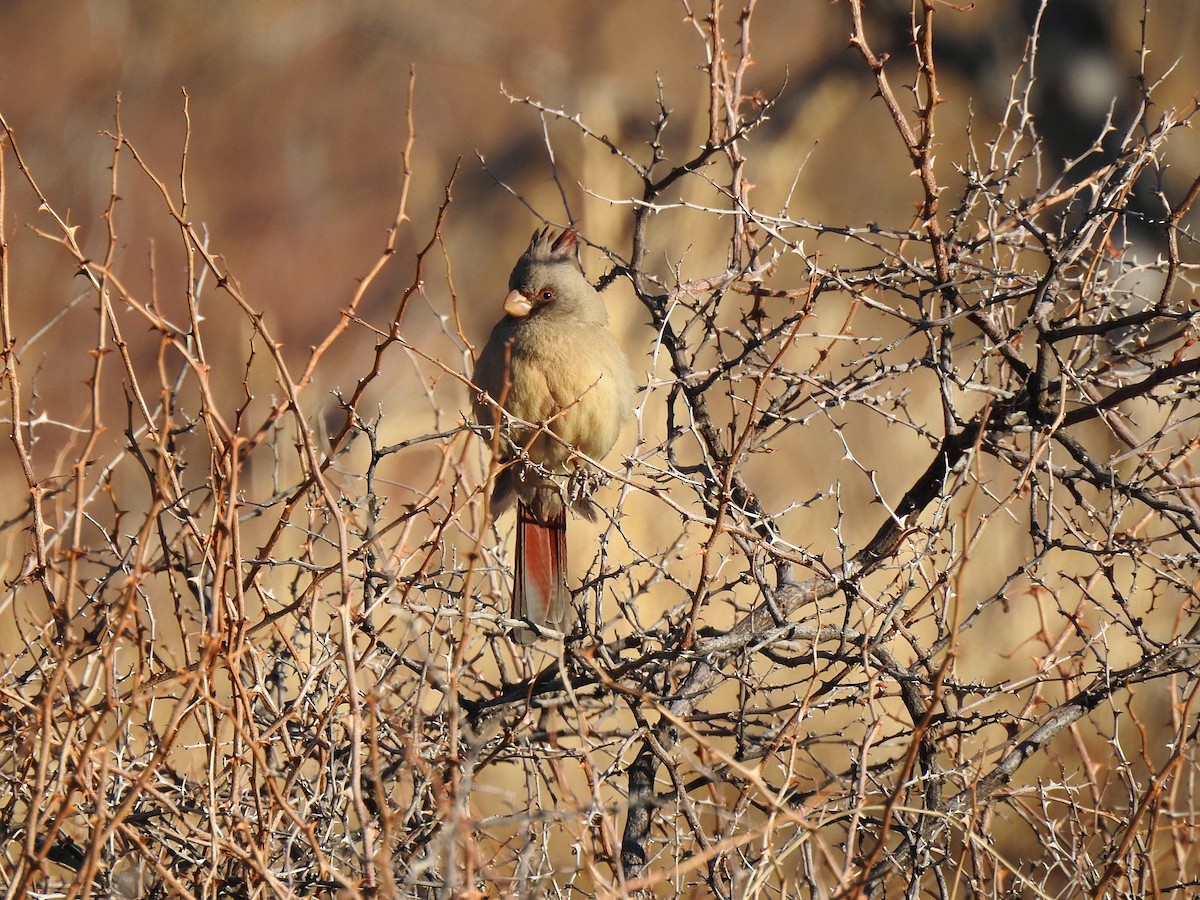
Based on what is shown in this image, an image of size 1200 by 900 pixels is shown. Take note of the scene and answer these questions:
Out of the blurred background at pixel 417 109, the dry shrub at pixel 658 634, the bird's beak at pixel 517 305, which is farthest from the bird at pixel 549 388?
the blurred background at pixel 417 109

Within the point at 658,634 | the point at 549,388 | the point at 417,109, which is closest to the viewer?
the point at 658,634

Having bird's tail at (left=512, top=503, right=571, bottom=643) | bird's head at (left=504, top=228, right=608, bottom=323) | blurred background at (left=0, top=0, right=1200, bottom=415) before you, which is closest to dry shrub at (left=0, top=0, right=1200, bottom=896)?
bird's tail at (left=512, top=503, right=571, bottom=643)

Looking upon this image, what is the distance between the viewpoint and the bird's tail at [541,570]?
3121mm

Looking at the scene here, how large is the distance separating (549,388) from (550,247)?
378 millimetres

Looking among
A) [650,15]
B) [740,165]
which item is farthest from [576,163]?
[740,165]

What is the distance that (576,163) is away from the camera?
6.75 metres

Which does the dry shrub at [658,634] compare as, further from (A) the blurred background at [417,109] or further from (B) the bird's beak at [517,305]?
(A) the blurred background at [417,109]

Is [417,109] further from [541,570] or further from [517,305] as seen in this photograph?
[541,570]

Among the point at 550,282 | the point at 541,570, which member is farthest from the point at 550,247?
the point at 541,570

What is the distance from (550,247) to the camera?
327 cm

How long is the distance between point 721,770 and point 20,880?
1.30 metres

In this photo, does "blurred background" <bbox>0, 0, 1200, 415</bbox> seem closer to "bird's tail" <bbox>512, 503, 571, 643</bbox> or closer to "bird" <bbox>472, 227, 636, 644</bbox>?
"bird" <bbox>472, 227, 636, 644</bbox>

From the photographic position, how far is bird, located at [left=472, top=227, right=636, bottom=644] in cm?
318

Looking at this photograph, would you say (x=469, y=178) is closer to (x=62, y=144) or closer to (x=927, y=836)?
(x=62, y=144)
